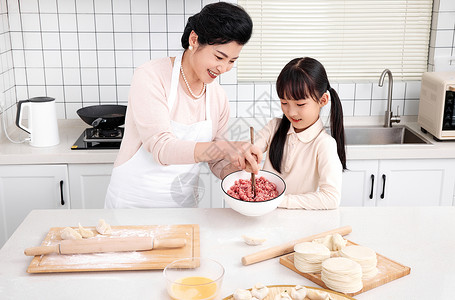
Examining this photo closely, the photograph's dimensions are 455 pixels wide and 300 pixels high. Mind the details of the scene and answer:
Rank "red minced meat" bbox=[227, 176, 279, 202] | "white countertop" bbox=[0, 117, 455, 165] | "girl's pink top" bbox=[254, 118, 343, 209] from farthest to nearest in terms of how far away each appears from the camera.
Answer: "white countertop" bbox=[0, 117, 455, 165], "girl's pink top" bbox=[254, 118, 343, 209], "red minced meat" bbox=[227, 176, 279, 202]

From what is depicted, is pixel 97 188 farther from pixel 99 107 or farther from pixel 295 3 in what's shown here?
pixel 295 3

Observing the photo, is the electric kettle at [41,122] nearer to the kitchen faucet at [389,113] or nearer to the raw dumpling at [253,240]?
the raw dumpling at [253,240]

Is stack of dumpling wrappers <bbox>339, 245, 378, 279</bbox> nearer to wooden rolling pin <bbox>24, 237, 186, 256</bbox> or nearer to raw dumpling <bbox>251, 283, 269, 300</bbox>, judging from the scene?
raw dumpling <bbox>251, 283, 269, 300</bbox>

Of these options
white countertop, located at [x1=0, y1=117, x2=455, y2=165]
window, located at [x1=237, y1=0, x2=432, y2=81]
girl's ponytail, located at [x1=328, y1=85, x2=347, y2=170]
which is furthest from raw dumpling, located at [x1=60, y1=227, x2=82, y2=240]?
window, located at [x1=237, y1=0, x2=432, y2=81]

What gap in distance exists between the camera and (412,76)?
3184 millimetres

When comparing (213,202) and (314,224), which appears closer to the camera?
(314,224)

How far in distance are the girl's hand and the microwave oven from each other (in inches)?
58.5

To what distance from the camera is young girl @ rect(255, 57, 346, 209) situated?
171cm

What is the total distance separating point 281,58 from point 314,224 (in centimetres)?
171

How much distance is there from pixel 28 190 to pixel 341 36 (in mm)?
1954

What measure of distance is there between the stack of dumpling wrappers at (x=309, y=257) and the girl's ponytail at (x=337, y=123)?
1.99 ft

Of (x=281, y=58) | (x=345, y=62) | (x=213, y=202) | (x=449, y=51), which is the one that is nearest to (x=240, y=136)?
(x=213, y=202)

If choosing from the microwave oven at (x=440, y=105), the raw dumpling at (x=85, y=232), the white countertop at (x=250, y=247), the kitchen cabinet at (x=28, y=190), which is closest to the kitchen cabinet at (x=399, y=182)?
the microwave oven at (x=440, y=105)

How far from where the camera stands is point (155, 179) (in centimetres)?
190
